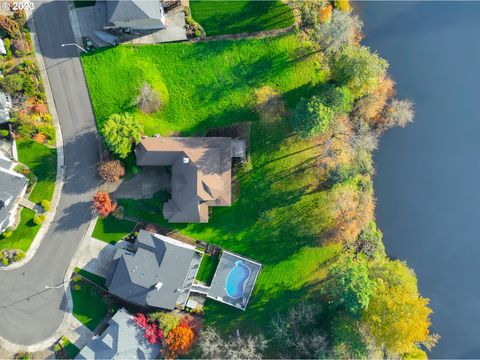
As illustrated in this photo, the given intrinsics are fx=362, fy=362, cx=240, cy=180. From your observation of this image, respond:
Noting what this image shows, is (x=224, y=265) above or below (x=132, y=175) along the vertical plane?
below

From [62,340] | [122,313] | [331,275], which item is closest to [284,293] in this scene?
[331,275]

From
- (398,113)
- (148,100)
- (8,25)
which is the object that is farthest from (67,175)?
(398,113)

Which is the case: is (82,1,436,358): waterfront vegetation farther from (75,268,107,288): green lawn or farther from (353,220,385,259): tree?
(75,268,107,288): green lawn

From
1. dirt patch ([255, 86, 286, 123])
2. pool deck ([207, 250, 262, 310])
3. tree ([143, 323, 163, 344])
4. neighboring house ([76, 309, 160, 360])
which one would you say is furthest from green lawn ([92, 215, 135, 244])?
dirt patch ([255, 86, 286, 123])

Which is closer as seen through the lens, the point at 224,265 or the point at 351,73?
the point at 351,73

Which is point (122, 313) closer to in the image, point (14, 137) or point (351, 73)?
point (14, 137)

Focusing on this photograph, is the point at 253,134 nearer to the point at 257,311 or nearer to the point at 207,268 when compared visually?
the point at 207,268

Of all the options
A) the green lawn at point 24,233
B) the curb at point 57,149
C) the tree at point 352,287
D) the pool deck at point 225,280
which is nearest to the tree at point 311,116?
the tree at point 352,287

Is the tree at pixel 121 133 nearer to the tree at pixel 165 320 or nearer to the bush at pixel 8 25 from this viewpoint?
the bush at pixel 8 25
